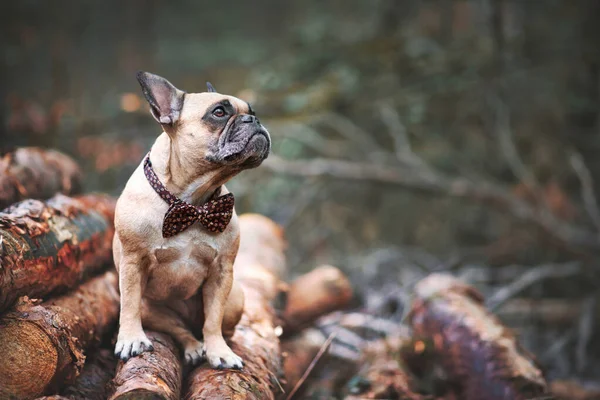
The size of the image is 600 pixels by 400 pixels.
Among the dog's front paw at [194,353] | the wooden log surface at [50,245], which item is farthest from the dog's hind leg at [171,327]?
the wooden log surface at [50,245]

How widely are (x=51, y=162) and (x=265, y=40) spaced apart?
5.42 meters

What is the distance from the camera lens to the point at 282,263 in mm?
3871

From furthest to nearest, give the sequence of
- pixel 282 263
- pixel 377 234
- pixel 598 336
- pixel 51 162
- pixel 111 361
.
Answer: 1. pixel 377 234
2. pixel 598 336
3. pixel 282 263
4. pixel 51 162
5. pixel 111 361

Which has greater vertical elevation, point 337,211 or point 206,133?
point 206,133

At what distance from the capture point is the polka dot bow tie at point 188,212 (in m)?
1.84

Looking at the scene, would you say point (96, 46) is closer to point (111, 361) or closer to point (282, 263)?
point (282, 263)

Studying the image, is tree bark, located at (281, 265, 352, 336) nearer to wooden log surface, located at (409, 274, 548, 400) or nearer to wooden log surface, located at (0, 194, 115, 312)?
wooden log surface, located at (409, 274, 548, 400)

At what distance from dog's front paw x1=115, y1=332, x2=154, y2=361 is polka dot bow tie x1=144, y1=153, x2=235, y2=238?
377mm

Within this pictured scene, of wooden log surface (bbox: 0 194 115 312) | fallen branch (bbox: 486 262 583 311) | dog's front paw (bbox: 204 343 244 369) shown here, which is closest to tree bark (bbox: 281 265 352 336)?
fallen branch (bbox: 486 262 583 311)

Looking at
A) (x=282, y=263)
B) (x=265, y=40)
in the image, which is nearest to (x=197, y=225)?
(x=282, y=263)

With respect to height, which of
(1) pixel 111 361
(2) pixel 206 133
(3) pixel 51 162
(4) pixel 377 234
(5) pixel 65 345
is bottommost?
(4) pixel 377 234

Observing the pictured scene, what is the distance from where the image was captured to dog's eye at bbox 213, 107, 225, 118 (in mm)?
1888

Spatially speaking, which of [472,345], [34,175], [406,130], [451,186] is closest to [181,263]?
Answer: [34,175]

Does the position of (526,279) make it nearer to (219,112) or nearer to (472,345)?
(472,345)
